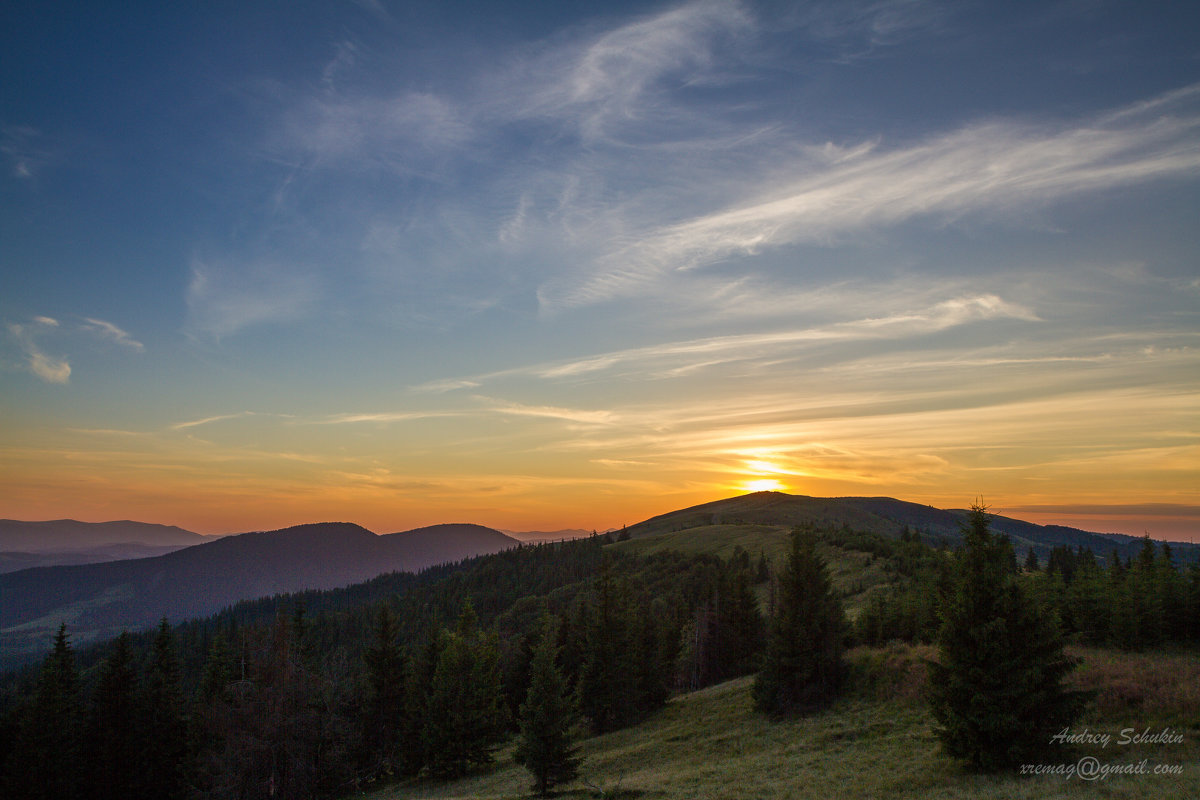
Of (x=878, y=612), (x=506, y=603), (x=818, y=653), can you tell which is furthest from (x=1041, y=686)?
(x=506, y=603)

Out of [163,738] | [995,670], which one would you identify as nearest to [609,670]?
[995,670]

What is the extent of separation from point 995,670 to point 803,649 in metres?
20.4

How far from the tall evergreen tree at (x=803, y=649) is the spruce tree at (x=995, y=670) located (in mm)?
17943

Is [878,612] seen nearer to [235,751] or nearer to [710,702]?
[710,702]

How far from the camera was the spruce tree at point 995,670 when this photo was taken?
813 inches

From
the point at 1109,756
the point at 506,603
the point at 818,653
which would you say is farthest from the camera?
the point at 506,603

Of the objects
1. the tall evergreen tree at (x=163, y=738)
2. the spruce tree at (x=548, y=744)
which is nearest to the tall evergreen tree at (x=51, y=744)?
the tall evergreen tree at (x=163, y=738)

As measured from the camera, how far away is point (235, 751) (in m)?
34.0

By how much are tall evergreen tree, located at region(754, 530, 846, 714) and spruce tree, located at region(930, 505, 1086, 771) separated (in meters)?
17.9

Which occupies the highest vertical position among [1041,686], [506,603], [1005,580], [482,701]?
[1005,580]

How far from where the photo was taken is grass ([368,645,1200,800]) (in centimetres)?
1962

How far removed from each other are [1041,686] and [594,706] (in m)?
36.6

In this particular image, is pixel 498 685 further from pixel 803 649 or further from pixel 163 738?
pixel 163 738

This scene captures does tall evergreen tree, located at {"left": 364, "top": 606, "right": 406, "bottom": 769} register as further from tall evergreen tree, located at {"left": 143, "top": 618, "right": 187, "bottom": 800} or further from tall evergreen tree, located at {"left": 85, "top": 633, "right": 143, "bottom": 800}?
tall evergreen tree, located at {"left": 85, "top": 633, "right": 143, "bottom": 800}
